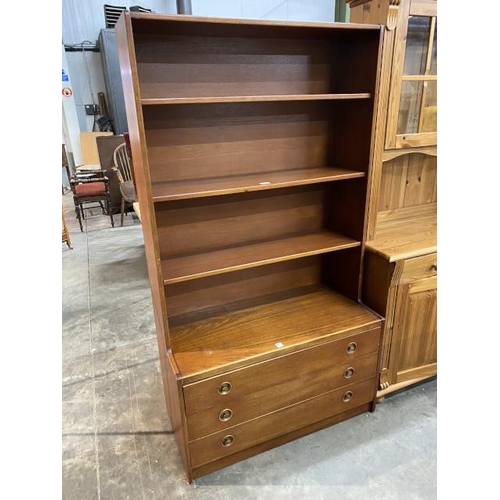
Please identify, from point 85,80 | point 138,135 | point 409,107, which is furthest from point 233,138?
point 85,80

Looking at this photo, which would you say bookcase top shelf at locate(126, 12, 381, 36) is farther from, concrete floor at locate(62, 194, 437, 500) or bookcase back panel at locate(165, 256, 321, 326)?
concrete floor at locate(62, 194, 437, 500)

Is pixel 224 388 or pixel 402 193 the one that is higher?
pixel 402 193

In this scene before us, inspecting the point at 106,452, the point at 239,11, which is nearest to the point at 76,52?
the point at 239,11

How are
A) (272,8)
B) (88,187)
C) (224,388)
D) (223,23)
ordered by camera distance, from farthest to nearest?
(272,8)
(88,187)
(224,388)
(223,23)

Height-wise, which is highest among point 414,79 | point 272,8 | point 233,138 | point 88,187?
point 272,8

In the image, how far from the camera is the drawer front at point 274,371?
140 cm

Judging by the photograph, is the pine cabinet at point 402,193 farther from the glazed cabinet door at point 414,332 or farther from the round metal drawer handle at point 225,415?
the round metal drawer handle at point 225,415

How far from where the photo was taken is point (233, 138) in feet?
5.04

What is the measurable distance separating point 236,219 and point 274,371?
0.68m

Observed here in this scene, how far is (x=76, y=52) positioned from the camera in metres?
6.16

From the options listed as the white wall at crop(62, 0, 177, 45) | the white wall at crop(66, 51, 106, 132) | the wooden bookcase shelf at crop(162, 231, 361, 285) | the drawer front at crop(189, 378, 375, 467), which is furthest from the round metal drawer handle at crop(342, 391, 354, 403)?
the white wall at crop(66, 51, 106, 132)

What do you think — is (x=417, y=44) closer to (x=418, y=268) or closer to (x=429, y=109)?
(x=429, y=109)

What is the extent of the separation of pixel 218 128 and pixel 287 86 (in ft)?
1.17

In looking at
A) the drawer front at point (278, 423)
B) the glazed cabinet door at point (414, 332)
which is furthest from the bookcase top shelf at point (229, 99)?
the drawer front at point (278, 423)
